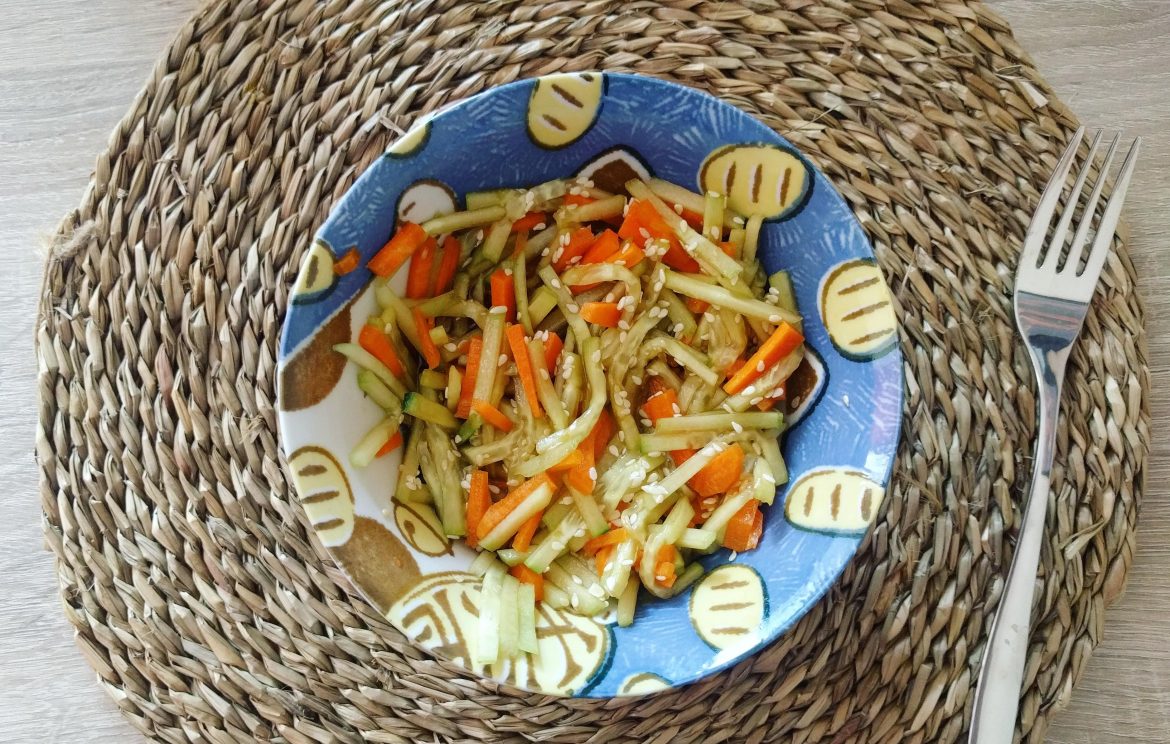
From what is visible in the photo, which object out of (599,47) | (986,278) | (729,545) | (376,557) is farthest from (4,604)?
(986,278)


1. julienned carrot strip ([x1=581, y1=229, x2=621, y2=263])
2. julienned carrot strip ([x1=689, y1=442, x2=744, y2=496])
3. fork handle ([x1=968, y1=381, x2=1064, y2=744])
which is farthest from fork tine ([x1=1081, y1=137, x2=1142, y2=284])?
julienned carrot strip ([x1=581, y1=229, x2=621, y2=263])

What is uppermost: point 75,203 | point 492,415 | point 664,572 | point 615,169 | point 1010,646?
point 75,203

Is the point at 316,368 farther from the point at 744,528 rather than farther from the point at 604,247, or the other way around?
the point at 744,528

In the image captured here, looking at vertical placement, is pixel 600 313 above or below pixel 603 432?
above

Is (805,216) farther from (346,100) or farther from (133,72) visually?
(133,72)

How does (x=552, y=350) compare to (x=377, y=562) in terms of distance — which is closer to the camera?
(x=377, y=562)

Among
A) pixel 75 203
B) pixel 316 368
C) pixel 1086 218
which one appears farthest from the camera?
pixel 75 203

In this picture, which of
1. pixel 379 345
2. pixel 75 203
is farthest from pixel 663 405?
pixel 75 203

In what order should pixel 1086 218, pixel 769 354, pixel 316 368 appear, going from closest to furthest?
pixel 316 368
pixel 769 354
pixel 1086 218
